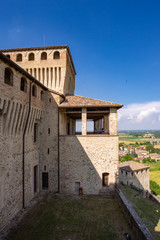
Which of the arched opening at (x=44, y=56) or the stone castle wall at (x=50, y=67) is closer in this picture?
the stone castle wall at (x=50, y=67)

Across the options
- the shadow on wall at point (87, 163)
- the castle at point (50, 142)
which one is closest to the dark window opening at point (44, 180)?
the castle at point (50, 142)

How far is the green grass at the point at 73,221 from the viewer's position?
8.12 meters

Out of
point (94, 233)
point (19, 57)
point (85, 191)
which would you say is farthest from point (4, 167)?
point (19, 57)

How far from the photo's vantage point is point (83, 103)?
14.0 metres

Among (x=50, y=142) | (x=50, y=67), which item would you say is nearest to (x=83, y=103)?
(x=50, y=142)

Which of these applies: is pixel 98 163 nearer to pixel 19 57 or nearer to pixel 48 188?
pixel 48 188

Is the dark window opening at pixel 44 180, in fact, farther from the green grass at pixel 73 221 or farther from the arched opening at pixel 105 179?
the arched opening at pixel 105 179

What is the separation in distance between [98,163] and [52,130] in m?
5.24

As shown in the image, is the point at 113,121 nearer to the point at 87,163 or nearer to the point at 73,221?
the point at 87,163

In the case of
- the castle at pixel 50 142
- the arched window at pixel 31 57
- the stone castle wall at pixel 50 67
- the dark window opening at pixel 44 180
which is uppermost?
the arched window at pixel 31 57

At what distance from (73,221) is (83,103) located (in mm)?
9433

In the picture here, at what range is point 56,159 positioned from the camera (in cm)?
1342

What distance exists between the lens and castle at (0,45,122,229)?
996cm

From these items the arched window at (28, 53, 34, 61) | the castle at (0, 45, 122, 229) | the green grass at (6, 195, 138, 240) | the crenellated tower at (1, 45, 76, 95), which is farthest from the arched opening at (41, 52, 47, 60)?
the green grass at (6, 195, 138, 240)
